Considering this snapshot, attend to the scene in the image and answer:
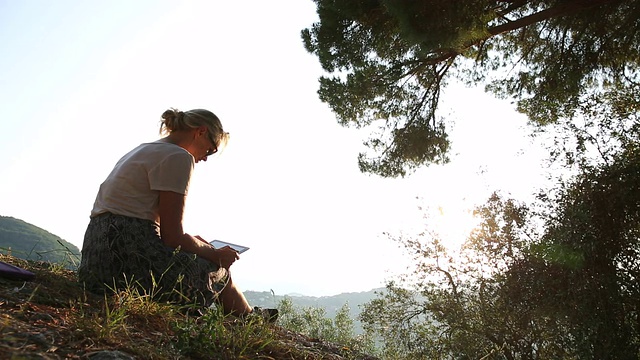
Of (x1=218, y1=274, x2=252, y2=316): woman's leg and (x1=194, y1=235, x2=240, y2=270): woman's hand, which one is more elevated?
(x1=194, y1=235, x2=240, y2=270): woman's hand

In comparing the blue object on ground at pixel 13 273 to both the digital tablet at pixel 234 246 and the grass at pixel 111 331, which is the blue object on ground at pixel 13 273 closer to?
the grass at pixel 111 331

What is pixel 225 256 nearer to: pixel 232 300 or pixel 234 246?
pixel 232 300

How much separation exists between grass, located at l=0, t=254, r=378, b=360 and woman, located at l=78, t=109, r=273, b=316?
21 cm

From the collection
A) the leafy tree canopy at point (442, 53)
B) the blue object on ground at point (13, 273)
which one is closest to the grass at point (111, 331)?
the blue object on ground at point (13, 273)

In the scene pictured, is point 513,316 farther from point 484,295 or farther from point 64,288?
point 64,288

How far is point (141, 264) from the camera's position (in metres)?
2.97

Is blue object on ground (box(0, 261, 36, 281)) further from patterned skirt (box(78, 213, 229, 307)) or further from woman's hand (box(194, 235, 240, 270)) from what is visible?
woman's hand (box(194, 235, 240, 270))

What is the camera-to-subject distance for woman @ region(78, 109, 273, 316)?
2.96 meters

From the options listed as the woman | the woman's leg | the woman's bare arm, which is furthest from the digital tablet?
the woman's bare arm

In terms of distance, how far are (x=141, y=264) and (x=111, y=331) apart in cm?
98

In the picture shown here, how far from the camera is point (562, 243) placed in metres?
8.16

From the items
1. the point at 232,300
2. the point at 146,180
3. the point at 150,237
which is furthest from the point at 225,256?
the point at 146,180

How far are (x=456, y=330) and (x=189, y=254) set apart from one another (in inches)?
413

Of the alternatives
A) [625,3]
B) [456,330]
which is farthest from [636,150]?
[456,330]
